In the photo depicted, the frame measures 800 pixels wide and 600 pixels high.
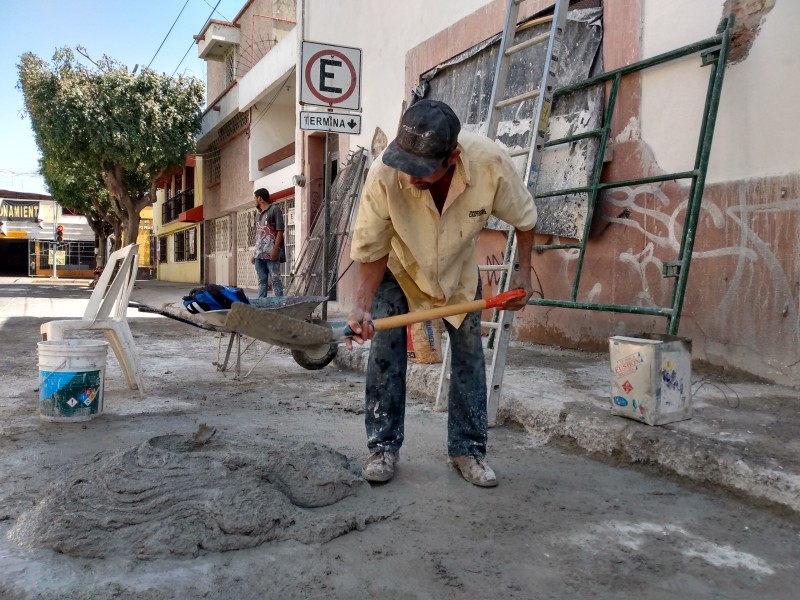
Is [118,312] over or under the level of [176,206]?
under

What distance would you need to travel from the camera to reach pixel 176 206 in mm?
27422

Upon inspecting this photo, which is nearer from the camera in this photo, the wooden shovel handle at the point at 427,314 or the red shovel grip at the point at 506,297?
the wooden shovel handle at the point at 427,314

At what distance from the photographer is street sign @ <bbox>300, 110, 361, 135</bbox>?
6000mm

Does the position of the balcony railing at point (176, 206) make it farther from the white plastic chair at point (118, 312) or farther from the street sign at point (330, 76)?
the white plastic chair at point (118, 312)

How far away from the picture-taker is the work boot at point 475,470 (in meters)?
2.62

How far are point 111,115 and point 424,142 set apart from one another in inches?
766

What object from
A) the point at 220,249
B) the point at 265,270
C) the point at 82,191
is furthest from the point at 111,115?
the point at 265,270

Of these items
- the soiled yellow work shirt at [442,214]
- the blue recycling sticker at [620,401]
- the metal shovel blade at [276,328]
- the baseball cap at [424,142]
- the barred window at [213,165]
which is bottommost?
the blue recycling sticker at [620,401]

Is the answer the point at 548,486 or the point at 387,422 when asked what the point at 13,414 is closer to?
the point at 387,422

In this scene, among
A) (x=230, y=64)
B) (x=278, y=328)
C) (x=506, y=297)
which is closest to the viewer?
(x=506, y=297)

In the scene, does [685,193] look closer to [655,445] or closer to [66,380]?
[655,445]

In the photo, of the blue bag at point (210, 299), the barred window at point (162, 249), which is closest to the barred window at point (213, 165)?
the barred window at point (162, 249)

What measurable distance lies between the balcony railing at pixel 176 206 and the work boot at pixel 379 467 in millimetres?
23646

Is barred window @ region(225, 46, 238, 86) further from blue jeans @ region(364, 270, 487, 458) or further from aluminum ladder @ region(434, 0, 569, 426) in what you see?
blue jeans @ region(364, 270, 487, 458)
